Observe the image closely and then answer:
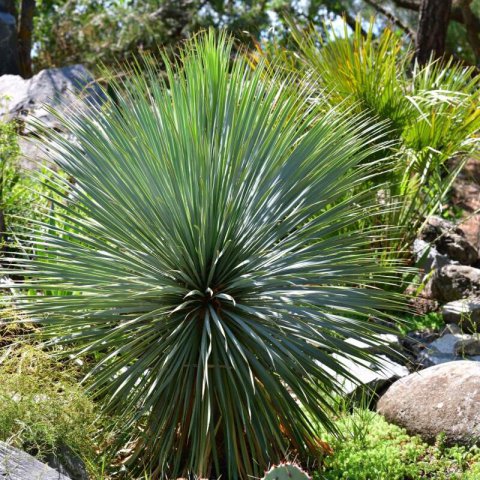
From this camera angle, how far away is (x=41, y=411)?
3.94 m

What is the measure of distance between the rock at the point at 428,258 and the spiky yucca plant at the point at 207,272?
2.70 meters

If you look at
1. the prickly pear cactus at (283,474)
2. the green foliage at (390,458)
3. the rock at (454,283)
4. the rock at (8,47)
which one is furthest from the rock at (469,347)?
the rock at (8,47)

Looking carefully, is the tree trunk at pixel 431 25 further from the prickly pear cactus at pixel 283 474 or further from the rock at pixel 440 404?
the prickly pear cactus at pixel 283 474

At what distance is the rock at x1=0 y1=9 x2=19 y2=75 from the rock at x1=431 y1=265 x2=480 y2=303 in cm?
715

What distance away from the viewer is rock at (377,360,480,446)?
481 centimetres

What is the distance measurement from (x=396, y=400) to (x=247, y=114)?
216 centimetres

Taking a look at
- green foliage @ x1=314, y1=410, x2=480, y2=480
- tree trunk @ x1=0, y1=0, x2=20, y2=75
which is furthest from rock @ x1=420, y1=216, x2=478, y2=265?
tree trunk @ x1=0, y1=0, x2=20, y2=75

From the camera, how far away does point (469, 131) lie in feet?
22.5

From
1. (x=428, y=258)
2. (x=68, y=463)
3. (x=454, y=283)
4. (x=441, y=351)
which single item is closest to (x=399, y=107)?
(x=428, y=258)

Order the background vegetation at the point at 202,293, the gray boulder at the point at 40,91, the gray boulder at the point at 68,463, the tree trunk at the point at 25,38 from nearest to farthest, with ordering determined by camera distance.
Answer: the gray boulder at the point at 68,463
the background vegetation at the point at 202,293
the gray boulder at the point at 40,91
the tree trunk at the point at 25,38

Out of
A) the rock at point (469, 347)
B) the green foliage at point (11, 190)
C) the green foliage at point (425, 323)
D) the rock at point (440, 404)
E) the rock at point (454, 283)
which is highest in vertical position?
the green foliage at point (11, 190)

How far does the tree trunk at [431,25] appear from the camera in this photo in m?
9.34

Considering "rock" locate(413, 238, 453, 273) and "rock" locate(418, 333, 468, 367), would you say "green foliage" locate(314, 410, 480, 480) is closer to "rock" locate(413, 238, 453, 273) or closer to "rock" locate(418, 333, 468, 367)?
"rock" locate(418, 333, 468, 367)

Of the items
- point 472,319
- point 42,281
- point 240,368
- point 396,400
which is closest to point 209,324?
point 240,368
